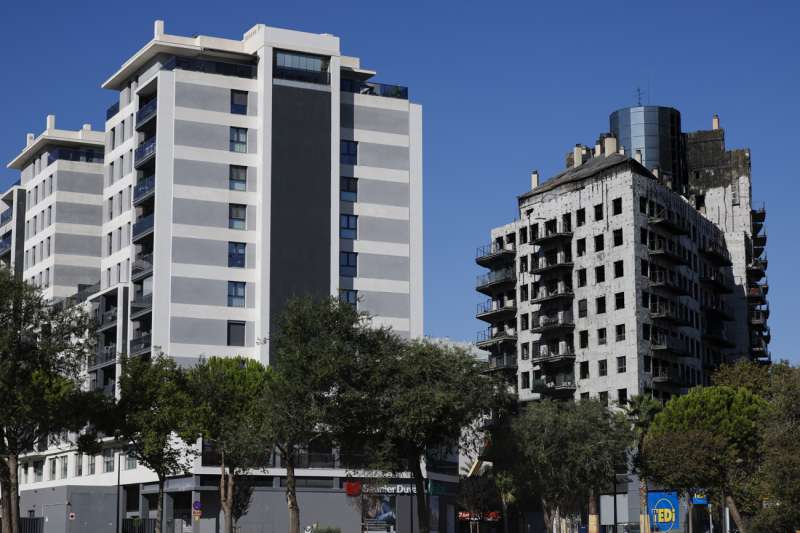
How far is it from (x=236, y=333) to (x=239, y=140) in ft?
53.3

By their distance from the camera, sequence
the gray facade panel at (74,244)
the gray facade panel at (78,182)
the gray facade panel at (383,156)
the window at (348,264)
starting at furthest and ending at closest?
1. the gray facade panel at (78,182)
2. the gray facade panel at (74,244)
3. the gray facade panel at (383,156)
4. the window at (348,264)

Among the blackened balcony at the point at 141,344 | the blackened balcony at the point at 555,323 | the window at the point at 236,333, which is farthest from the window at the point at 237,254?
the blackened balcony at the point at 555,323

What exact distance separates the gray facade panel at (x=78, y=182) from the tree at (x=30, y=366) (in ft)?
159

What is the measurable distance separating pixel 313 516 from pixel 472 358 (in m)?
30.1

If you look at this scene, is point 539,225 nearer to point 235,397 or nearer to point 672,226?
point 672,226

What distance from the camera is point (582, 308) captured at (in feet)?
423

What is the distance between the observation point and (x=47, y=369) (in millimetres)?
73688

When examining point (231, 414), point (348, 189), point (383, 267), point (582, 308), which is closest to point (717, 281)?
point (582, 308)

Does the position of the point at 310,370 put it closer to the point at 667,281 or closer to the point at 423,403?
the point at 423,403

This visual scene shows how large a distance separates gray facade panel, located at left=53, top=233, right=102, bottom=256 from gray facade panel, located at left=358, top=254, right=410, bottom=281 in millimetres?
31969

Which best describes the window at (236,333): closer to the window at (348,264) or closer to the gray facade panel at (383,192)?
the window at (348,264)

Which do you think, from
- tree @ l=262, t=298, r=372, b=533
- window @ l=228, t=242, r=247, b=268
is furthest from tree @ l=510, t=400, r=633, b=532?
window @ l=228, t=242, r=247, b=268

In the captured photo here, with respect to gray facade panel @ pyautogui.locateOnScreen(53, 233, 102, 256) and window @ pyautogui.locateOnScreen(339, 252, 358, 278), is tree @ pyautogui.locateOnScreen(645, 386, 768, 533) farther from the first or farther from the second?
gray facade panel @ pyautogui.locateOnScreen(53, 233, 102, 256)

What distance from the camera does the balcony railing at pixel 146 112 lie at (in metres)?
103
